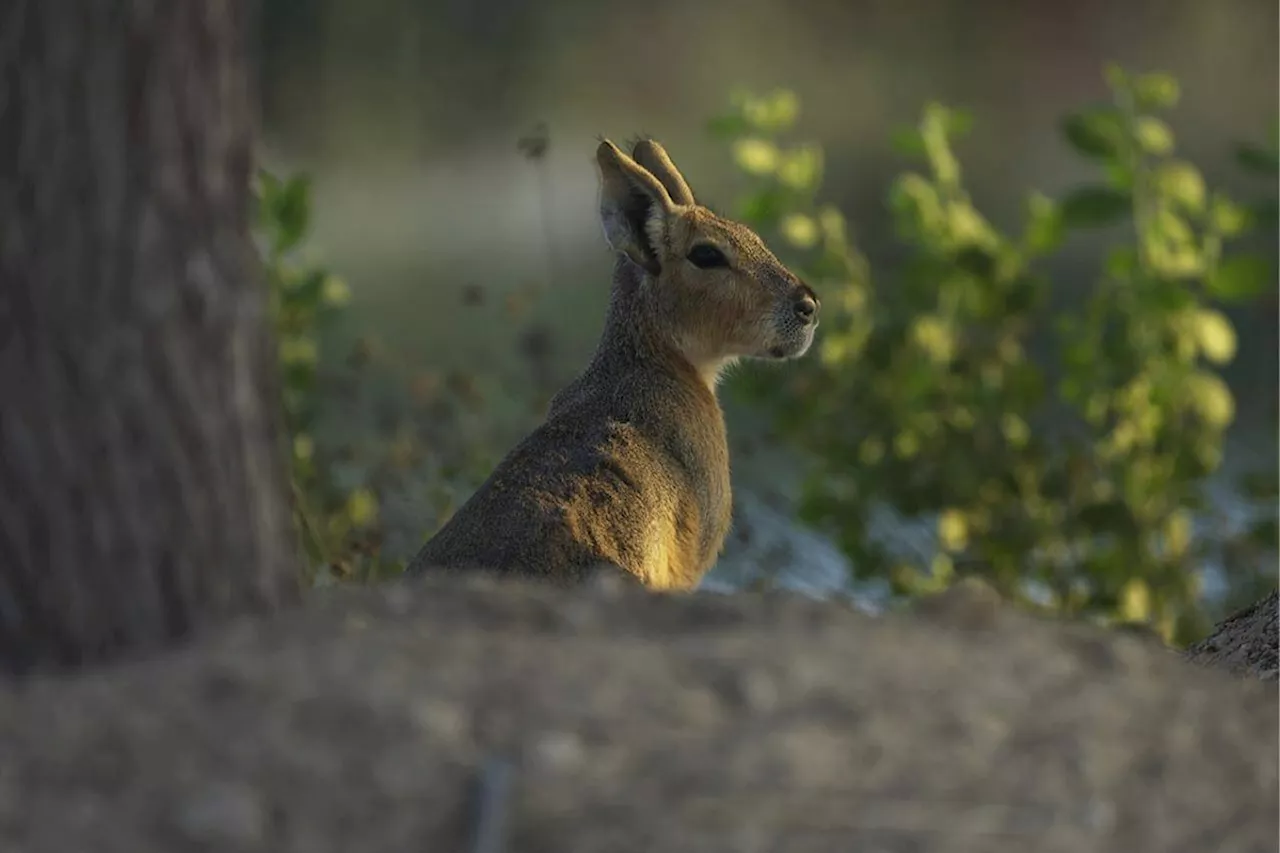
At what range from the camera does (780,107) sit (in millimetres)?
7777

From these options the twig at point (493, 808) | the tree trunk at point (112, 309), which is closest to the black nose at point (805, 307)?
the tree trunk at point (112, 309)

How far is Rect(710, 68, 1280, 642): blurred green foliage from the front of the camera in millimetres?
7512

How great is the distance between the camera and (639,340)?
577 centimetres

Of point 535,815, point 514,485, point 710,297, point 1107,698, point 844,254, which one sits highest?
point 844,254

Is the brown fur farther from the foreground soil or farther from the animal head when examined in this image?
the foreground soil

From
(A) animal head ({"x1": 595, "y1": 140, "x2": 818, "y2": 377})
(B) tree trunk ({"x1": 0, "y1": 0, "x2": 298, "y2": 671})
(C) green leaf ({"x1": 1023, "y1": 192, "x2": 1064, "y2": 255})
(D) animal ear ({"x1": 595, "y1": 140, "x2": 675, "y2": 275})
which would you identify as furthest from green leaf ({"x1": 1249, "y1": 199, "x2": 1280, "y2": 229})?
(B) tree trunk ({"x1": 0, "y1": 0, "x2": 298, "y2": 671})

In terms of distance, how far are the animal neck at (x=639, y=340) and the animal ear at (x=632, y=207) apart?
9 centimetres

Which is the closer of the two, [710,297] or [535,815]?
[535,815]

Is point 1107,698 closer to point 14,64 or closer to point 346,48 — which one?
point 14,64

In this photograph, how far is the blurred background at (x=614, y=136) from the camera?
9352 millimetres

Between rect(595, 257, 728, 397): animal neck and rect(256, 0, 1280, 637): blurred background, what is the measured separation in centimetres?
193

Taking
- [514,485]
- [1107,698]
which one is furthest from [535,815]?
[514,485]

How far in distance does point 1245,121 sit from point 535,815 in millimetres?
12468

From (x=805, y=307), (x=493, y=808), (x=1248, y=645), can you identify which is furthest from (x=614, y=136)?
(x=493, y=808)
